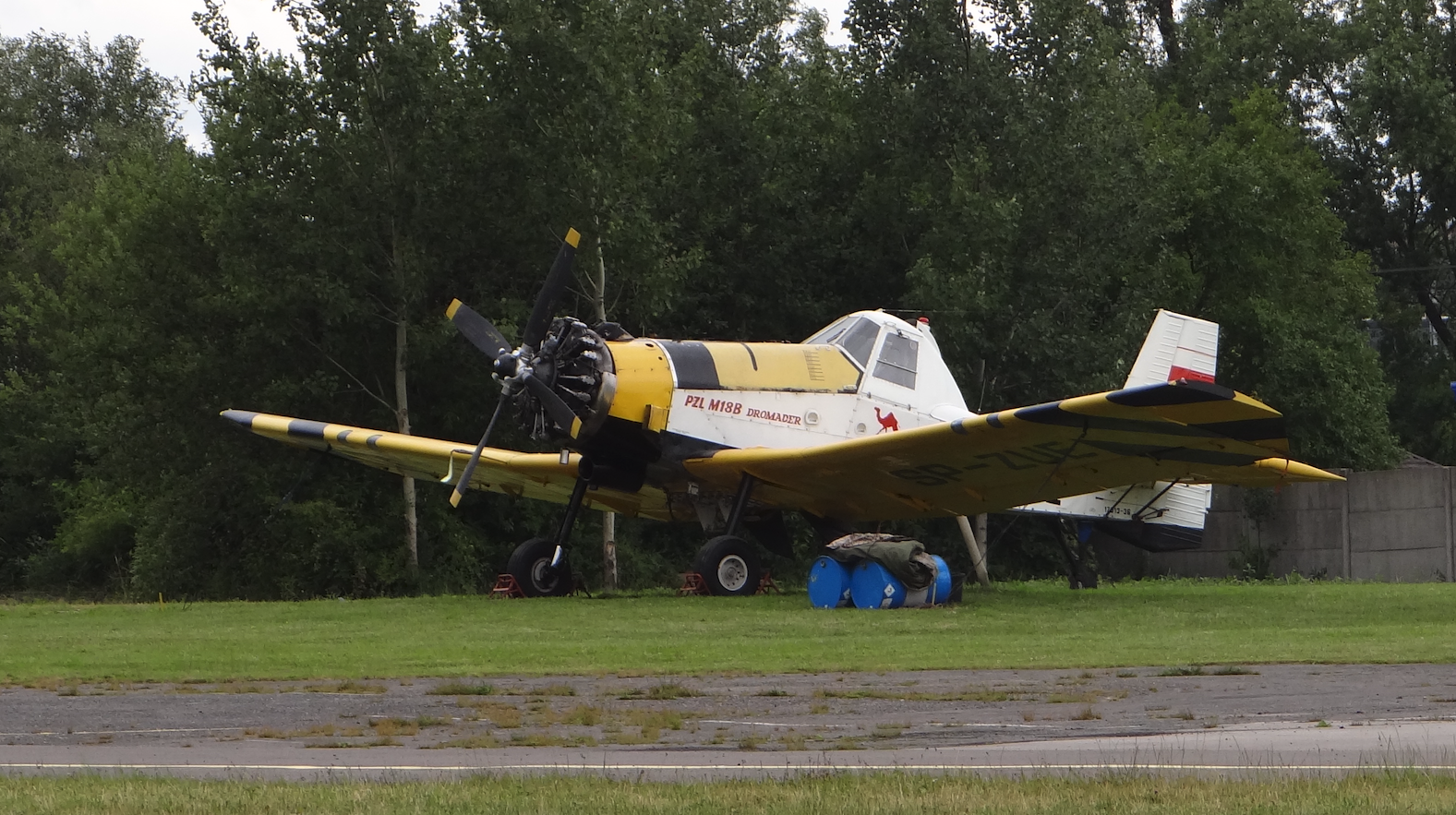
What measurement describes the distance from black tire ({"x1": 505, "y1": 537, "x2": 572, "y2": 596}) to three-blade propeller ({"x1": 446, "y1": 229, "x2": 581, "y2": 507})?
1603 millimetres

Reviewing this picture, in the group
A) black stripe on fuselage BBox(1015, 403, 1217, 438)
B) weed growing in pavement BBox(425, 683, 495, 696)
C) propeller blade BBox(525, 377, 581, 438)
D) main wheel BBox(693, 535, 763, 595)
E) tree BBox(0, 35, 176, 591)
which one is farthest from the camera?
tree BBox(0, 35, 176, 591)

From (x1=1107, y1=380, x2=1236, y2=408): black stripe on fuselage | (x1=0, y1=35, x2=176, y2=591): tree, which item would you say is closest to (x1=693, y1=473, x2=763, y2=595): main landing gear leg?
(x1=1107, y1=380, x2=1236, y2=408): black stripe on fuselage

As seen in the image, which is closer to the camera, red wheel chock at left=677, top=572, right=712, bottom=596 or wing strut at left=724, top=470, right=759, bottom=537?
red wheel chock at left=677, top=572, right=712, bottom=596

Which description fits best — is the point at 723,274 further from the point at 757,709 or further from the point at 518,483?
the point at 757,709

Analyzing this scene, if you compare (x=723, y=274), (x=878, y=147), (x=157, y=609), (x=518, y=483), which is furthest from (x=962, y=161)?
(x=157, y=609)

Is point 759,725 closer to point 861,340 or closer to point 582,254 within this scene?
point 861,340

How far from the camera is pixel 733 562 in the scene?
20.2 metres

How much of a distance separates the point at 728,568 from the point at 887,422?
2753 millimetres

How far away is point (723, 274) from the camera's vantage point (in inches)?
1452

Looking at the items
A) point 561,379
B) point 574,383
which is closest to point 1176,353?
point 574,383

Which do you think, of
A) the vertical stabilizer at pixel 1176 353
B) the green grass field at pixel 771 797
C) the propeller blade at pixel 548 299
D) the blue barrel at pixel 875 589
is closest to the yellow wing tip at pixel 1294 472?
the vertical stabilizer at pixel 1176 353

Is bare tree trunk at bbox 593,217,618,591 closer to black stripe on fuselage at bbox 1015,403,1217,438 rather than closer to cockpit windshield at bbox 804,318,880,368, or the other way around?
cockpit windshield at bbox 804,318,880,368

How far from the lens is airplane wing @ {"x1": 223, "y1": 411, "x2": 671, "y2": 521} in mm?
22438

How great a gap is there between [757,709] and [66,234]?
34715 mm
